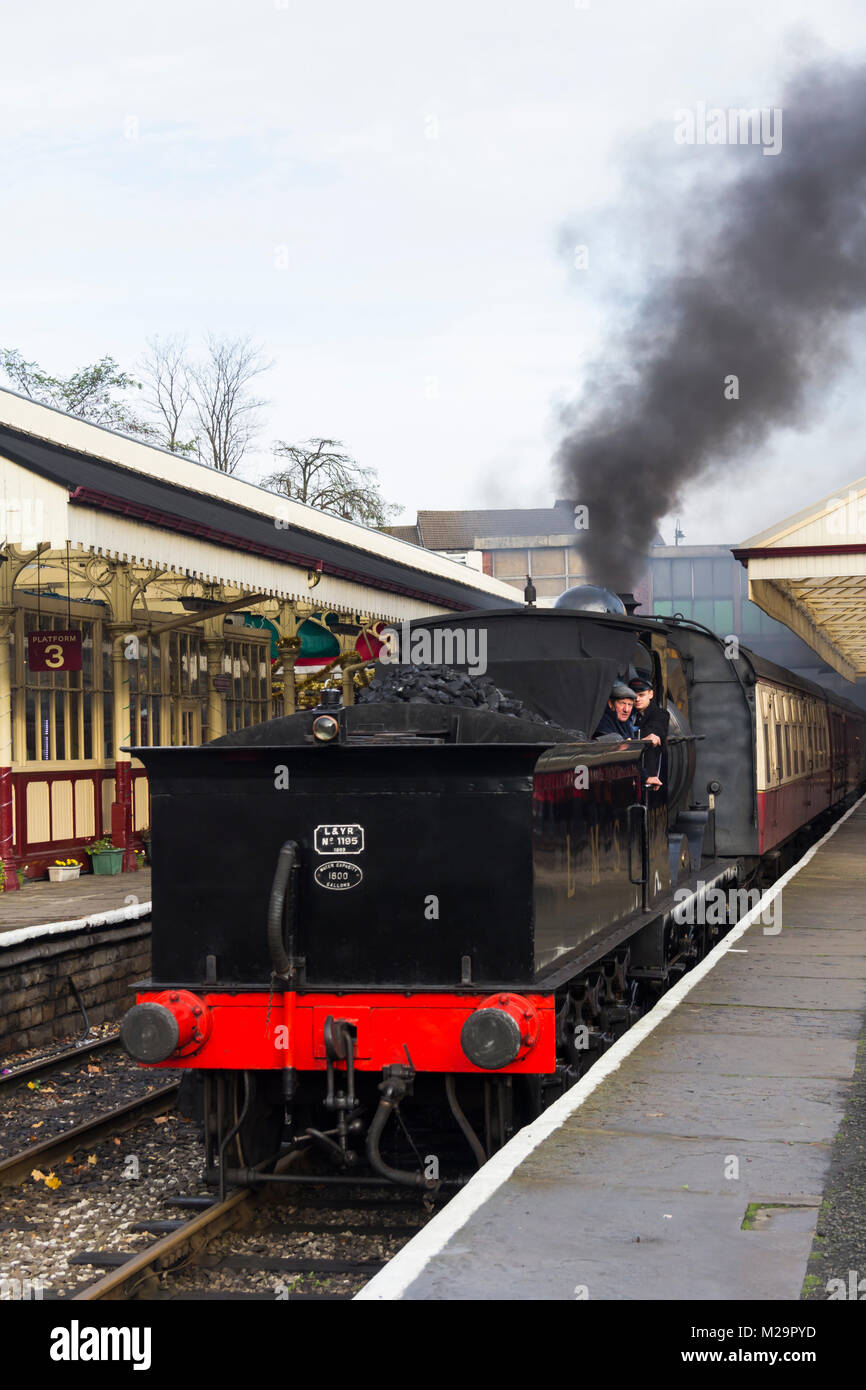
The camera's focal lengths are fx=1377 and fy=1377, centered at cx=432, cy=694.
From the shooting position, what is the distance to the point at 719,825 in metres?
12.1

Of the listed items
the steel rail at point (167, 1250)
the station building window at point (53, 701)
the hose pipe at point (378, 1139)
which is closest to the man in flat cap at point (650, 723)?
the hose pipe at point (378, 1139)

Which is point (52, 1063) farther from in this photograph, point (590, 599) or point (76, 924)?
point (590, 599)

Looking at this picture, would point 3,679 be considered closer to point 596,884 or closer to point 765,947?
point 765,947

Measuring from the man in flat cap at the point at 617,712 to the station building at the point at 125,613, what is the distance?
5788mm

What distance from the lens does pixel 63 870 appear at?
15.3 meters

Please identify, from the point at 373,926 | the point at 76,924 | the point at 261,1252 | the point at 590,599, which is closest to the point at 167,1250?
the point at 261,1252

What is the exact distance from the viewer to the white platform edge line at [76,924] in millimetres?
9797

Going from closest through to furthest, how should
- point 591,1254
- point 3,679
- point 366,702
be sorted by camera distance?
point 591,1254, point 366,702, point 3,679

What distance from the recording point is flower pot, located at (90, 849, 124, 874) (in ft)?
52.4

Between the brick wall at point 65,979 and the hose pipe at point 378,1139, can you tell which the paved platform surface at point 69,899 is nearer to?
the brick wall at point 65,979

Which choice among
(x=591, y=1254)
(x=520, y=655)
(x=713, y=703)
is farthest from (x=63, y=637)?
(x=591, y=1254)

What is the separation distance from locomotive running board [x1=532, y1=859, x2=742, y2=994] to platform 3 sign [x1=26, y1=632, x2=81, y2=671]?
274 inches

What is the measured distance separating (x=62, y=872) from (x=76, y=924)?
15.8 ft
